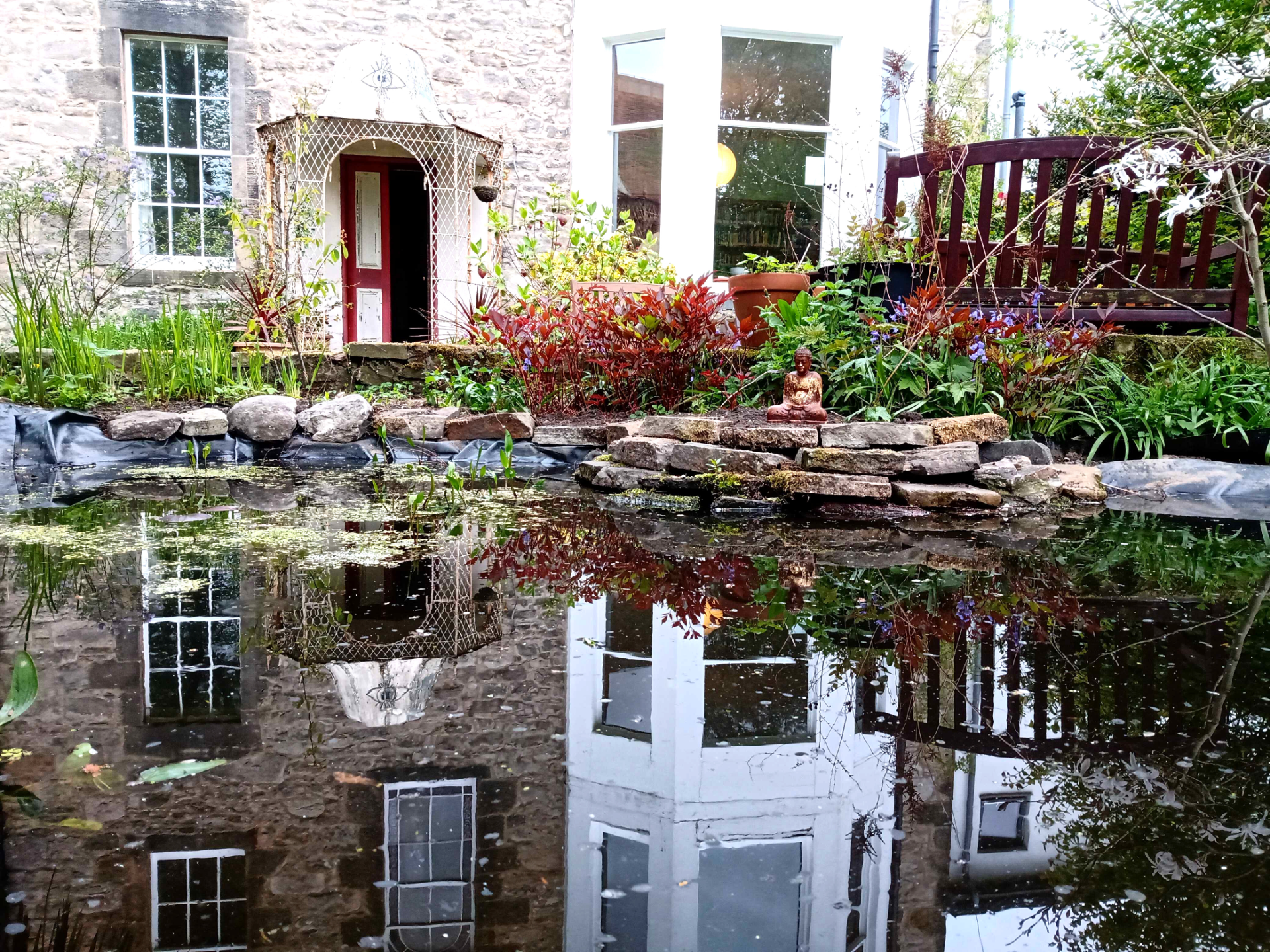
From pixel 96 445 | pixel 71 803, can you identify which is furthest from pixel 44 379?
pixel 71 803

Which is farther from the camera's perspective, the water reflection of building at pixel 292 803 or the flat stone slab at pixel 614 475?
the flat stone slab at pixel 614 475

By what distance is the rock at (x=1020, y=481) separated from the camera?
5.05m

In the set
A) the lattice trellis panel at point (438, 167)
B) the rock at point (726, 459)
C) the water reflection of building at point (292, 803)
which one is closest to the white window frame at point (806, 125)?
the lattice trellis panel at point (438, 167)

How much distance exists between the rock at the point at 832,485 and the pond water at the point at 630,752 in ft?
3.80

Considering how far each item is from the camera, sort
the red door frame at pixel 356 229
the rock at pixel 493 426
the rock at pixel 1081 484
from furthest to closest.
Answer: the red door frame at pixel 356 229
the rock at pixel 493 426
the rock at pixel 1081 484

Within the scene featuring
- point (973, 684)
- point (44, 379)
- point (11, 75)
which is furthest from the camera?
point (11, 75)

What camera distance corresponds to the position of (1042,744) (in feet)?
6.93

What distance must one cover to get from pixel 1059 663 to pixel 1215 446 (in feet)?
13.1

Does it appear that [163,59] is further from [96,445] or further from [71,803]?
[71,803]

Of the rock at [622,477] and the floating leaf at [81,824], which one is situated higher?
the rock at [622,477]

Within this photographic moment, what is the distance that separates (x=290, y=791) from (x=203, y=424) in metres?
5.20

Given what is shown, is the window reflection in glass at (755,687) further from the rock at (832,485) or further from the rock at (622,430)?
the rock at (622,430)

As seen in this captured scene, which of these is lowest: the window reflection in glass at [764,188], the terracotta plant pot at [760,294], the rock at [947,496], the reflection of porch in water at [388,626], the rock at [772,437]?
the reflection of porch in water at [388,626]

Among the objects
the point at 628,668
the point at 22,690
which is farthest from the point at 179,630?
the point at 628,668
